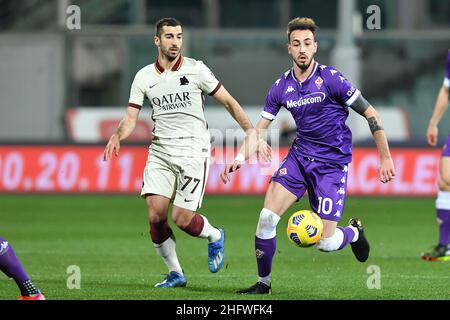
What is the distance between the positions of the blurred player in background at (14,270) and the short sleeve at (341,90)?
3.09 metres

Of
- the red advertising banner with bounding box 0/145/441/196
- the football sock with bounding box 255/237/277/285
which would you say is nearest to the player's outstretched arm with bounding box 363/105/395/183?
the football sock with bounding box 255/237/277/285

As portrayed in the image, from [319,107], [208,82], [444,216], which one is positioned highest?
[208,82]

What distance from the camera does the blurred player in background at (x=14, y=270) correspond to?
9227 millimetres

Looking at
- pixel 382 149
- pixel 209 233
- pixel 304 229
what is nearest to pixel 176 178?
pixel 209 233

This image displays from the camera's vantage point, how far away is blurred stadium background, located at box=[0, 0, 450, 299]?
72.3 feet

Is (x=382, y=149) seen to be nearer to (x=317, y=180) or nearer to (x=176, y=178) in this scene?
(x=317, y=180)

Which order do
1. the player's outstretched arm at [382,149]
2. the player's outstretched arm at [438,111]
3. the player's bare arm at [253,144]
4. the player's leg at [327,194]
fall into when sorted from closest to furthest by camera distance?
the player's outstretched arm at [382,149] → the player's bare arm at [253,144] → the player's leg at [327,194] → the player's outstretched arm at [438,111]

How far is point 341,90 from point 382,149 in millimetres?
641

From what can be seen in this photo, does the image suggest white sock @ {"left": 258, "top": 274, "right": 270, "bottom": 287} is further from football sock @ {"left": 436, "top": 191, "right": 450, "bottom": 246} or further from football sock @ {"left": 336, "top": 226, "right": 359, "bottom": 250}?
football sock @ {"left": 436, "top": 191, "right": 450, "bottom": 246}

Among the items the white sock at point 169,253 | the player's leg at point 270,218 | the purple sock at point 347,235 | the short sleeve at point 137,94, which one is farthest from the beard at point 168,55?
the purple sock at point 347,235

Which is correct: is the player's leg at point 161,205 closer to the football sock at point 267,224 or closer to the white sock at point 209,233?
the white sock at point 209,233

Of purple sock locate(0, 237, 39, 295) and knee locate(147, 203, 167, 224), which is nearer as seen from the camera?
purple sock locate(0, 237, 39, 295)

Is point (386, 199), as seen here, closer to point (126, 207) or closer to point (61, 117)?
point (126, 207)

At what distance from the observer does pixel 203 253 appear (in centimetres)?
1436
